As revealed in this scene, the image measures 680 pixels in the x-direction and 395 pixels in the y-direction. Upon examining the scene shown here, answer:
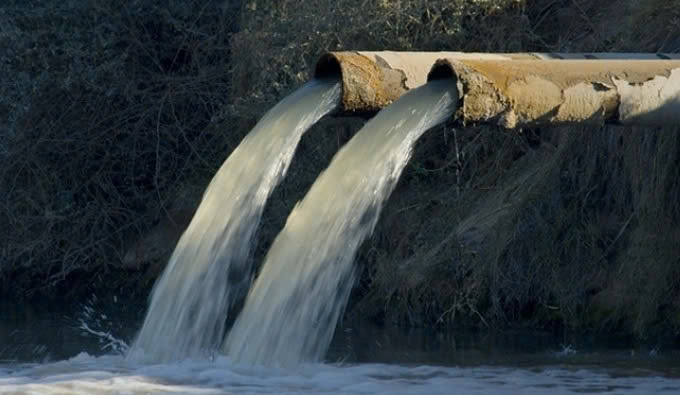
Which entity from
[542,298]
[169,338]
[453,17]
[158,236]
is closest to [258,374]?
[169,338]

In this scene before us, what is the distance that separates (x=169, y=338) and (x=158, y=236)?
505 centimetres

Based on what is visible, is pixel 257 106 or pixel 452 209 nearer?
pixel 452 209

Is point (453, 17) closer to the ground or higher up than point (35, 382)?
higher up

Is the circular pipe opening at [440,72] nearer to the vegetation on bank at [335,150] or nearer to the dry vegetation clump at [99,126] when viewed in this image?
the vegetation on bank at [335,150]

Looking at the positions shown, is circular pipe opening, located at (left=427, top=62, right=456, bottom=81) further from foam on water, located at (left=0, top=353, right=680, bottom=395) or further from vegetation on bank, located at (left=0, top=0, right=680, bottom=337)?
vegetation on bank, located at (left=0, top=0, right=680, bottom=337)

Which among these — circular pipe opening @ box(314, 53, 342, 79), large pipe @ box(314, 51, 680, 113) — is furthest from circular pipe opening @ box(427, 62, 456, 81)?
circular pipe opening @ box(314, 53, 342, 79)

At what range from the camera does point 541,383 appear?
8.04 m

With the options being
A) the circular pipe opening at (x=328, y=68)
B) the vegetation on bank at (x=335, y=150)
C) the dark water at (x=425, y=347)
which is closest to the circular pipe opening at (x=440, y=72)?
the circular pipe opening at (x=328, y=68)

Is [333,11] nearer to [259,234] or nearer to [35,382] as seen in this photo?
[259,234]

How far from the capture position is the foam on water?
7.68m

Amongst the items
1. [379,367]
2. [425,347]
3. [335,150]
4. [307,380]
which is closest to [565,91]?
[307,380]

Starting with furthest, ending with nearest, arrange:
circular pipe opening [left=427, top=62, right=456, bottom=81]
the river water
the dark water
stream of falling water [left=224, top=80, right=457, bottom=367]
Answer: the dark water
the river water
stream of falling water [left=224, top=80, right=457, bottom=367]
circular pipe opening [left=427, top=62, right=456, bottom=81]

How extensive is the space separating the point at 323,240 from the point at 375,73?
0.96 metres

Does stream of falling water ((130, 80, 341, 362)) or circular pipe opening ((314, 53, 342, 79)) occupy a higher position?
circular pipe opening ((314, 53, 342, 79))
